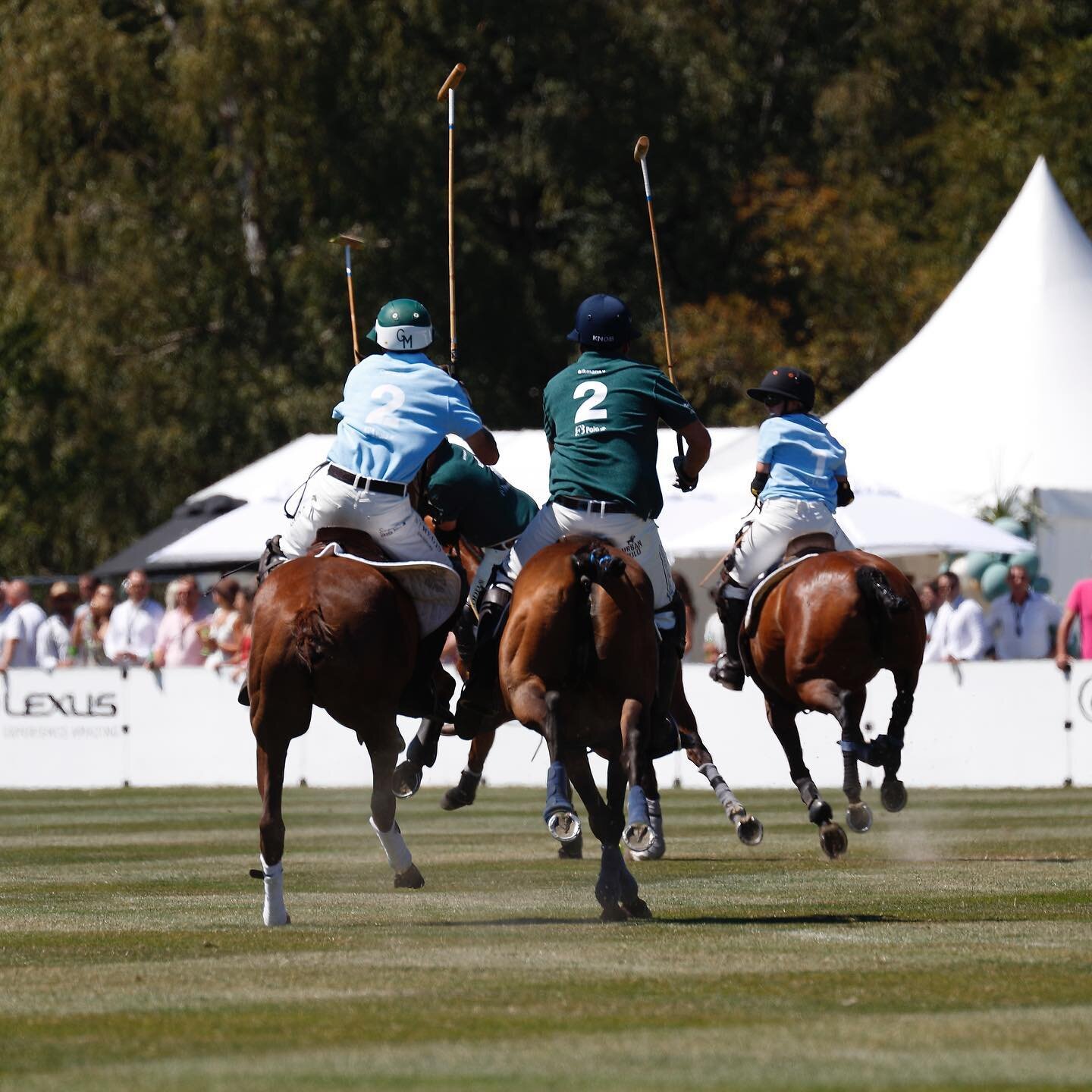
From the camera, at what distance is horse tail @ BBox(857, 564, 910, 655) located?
13.1 meters

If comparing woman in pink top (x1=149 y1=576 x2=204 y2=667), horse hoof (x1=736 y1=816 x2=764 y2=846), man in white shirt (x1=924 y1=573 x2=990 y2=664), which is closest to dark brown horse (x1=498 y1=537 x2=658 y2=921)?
horse hoof (x1=736 y1=816 x2=764 y2=846)

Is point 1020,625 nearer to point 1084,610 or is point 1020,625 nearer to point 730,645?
point 1084,610

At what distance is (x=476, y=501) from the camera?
473 inches

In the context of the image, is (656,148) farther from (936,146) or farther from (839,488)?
(839,488)

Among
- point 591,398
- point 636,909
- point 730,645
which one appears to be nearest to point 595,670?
point 636,909

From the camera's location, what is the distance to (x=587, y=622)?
9.82 m

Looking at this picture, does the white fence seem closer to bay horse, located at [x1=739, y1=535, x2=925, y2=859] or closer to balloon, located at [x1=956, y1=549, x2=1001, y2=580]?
balloon, located at [x1=956, y1=549, x2=1001, y2=580]

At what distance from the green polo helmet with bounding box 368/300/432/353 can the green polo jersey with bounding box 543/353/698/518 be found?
2.21 feet

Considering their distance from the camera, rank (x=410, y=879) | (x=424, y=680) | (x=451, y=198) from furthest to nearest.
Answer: (x=451, y=198), (x=410, y=879), (x=424, y=680)

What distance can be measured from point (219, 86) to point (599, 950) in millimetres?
33892

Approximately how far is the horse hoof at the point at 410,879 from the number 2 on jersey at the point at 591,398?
2266mm

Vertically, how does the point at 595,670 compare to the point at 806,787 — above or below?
above

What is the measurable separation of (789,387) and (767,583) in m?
1.09

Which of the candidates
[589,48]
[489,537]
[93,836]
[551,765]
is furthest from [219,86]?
[551,765]
